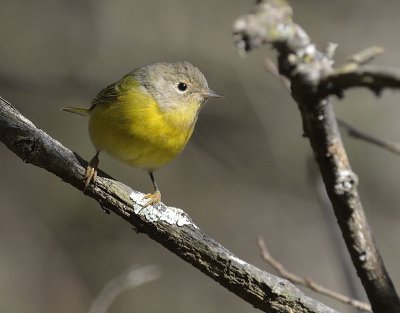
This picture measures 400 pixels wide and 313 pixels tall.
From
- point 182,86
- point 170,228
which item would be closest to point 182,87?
point 182,86

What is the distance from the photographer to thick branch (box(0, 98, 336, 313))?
2.33 meters

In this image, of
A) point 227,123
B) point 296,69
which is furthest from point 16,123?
point 227,123

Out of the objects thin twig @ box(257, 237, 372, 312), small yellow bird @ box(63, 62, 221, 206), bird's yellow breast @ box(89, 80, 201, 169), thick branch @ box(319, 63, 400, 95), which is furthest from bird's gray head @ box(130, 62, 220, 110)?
thick branch @ box(319, 63, 400, 95)

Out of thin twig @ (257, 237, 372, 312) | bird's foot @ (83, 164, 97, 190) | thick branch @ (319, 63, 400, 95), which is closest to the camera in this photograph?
thick branch @ (319, 63, 400, 95)

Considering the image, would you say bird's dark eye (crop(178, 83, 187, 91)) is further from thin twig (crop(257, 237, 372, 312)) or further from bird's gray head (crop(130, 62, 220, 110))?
thin twig (crop(257, 237, 372, 312))

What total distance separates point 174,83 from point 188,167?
3.71 meters

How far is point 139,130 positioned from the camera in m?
4.14

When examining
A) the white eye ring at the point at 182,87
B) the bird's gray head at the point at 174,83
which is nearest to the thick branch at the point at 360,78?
the bird's gray head at the point at 174,83

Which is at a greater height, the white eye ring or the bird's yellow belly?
the white eye ring

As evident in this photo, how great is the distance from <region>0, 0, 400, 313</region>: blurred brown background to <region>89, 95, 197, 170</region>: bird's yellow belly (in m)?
2.94

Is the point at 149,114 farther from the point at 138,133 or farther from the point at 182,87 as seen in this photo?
the point at 182,87

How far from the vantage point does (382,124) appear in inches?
333

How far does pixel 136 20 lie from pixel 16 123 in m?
6.19

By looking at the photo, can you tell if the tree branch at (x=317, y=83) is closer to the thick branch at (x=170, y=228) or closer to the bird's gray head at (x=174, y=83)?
the thick branch at (x=170, y=228)
